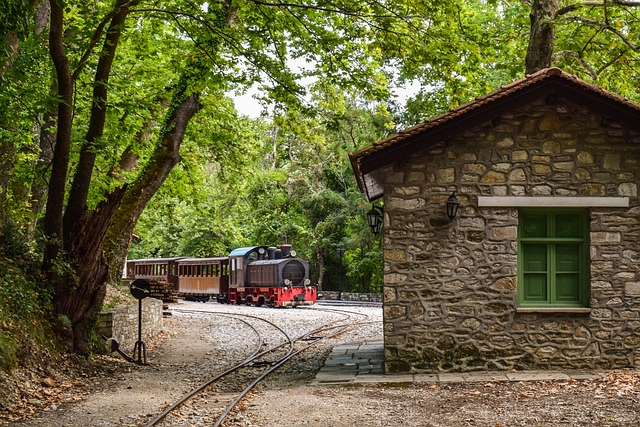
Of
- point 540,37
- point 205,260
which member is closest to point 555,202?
point 540,37

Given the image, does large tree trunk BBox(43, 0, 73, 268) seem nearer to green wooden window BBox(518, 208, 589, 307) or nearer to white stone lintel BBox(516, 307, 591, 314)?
green wooden window BBox(518, 208, 589, 307)

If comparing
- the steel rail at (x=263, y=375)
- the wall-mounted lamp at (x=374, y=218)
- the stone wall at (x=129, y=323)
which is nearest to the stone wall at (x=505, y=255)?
the steel rail at (x=263, y=375)

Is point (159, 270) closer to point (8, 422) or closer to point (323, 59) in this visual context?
point (323, 59)

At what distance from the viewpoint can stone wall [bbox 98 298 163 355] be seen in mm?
14820

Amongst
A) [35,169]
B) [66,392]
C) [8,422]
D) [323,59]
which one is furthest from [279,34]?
[8,422]

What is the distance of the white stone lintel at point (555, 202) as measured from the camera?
11.1 m

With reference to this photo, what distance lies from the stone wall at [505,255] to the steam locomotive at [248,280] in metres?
19.2

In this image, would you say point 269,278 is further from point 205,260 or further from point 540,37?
point 540,37

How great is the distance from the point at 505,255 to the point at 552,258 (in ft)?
2.64

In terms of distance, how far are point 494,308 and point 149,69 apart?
10.6 metres

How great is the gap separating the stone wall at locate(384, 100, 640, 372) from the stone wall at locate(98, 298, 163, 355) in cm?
636

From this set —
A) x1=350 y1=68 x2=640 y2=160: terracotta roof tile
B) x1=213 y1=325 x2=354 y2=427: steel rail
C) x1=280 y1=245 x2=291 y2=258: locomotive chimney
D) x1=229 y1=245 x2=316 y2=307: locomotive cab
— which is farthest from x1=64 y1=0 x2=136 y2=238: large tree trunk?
x1=280 y1=245 x2=291 y2=258: locomotive chimney

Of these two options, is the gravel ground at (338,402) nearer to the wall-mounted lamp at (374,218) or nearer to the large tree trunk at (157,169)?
the wall-mounted lamp at (374,218)

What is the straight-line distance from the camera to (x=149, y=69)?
17828 millimetres
